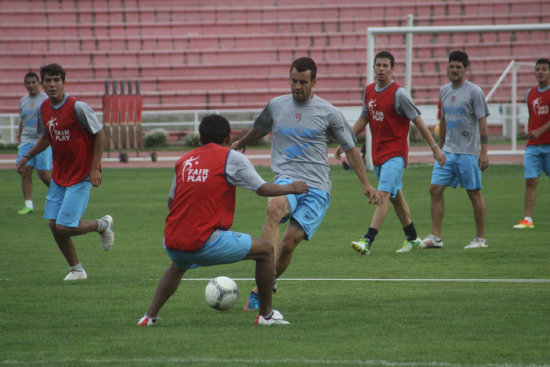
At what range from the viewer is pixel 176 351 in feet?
17.9

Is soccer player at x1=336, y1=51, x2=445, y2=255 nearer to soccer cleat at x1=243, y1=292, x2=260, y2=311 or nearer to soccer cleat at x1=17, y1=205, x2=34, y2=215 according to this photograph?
soccer cleat at x1=243, y1=292, x2=260, y2=311

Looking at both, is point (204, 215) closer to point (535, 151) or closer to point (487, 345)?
point (487, 345)

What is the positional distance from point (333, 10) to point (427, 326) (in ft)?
118

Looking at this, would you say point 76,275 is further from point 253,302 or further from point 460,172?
point 460,172

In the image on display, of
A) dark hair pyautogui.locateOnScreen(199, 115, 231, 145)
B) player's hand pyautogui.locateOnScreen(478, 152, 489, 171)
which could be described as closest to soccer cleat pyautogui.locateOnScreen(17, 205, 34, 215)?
player's hand pyautogui.locateOnScreen(478, 152, 489, 171)

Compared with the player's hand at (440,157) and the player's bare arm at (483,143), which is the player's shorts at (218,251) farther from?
the player's bare arm at (483,143)

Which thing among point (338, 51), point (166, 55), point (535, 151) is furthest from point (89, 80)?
point (535, 151)

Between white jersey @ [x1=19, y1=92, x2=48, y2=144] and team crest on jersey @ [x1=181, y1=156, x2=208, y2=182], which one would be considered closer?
team crest on jersey @ [x1=181, y1=156, x2=208, y2=182]

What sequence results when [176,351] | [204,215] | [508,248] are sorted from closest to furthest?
[176,351], [204,215], [508,248]

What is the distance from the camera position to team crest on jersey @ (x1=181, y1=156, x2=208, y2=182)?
598 cm

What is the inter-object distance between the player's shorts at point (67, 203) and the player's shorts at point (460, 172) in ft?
14.8

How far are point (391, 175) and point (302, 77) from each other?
3262mm

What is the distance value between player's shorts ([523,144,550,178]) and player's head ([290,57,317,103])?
20.0ft

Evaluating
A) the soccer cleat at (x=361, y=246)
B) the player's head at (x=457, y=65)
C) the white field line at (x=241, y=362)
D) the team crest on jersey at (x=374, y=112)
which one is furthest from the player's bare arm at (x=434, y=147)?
the white field line at (x=241, y=362)
